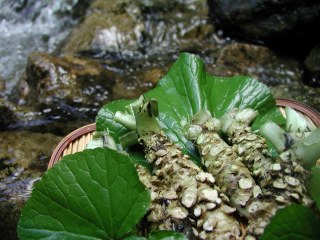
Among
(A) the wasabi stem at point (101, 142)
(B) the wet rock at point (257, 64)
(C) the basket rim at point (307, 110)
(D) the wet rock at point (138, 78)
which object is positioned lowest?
(D) the wet rock at point (138, 78)

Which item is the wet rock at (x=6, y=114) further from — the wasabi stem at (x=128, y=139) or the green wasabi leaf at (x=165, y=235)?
the green wasabi leaf at (x=165, y=235)

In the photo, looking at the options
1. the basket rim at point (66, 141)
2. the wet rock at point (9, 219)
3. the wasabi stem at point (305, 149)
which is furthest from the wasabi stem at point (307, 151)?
the wet rock at point (9, 219)

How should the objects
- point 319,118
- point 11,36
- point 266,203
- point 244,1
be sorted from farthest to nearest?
point 11,36 → point 244,1 → point 319,118 → point 266,203

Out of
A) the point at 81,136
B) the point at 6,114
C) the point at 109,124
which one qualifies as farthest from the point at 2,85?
the point at 109,124

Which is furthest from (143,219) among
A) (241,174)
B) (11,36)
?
(11,36)

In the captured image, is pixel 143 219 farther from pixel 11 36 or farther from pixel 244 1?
pixel 11 36

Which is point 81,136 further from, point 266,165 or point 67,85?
point 67,85

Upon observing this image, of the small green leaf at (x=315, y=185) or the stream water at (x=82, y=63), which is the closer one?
the small green leaf at (x=315, y=185)
